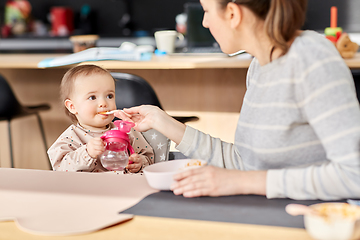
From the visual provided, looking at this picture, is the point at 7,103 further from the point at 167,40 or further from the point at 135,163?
the point at 135,163

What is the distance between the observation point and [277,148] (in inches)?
37.7

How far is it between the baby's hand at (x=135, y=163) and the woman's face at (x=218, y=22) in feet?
1.62

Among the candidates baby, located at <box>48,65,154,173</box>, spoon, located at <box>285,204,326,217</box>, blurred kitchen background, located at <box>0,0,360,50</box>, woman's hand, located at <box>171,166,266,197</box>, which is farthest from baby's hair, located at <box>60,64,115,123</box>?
blurred kitchen background, located at <box>0,0,360,50</box>

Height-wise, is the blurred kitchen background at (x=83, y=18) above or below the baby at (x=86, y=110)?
above

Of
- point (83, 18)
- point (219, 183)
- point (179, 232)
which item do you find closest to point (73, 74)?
point (219, 183)

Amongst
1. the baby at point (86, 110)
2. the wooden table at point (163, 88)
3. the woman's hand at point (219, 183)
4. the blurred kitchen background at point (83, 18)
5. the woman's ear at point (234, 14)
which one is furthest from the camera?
the blurred kitchen background at point (83, 18)

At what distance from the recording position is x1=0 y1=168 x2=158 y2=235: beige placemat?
73cm

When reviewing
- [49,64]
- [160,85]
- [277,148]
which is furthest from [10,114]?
[277,148]

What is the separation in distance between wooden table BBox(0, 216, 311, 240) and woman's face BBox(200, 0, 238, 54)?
51 cm

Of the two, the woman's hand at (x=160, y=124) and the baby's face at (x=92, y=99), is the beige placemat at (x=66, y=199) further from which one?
the baby's face at (x=92, y=99)

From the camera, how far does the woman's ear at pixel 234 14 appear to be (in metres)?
0.98

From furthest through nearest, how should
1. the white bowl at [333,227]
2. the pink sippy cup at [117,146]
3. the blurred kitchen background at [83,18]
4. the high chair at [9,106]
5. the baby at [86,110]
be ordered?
the blurred kitchen background at [83,18] → the high chair at [9,106] → the baby at [86,110] → the pink sippy cup at [117,146] → the white bowl at [333,227]

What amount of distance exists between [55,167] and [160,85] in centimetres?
123

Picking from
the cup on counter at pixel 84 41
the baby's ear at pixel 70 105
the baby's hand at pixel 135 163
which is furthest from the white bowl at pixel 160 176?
the cup on counter at pixel 84 41
